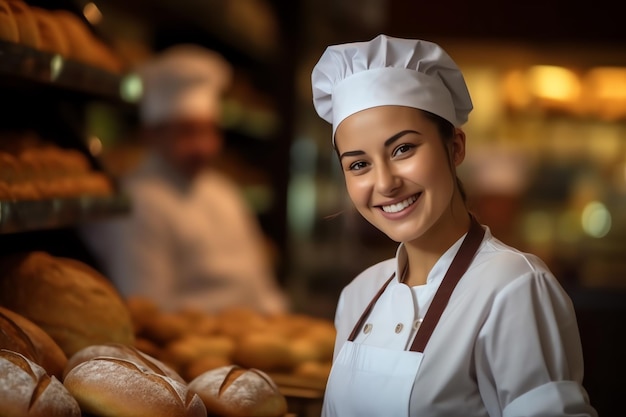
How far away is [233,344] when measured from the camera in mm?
2248

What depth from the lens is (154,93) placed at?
12.9 ft

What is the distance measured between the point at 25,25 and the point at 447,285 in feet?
3.70

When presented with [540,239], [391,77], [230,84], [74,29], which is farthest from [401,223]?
[540,239]

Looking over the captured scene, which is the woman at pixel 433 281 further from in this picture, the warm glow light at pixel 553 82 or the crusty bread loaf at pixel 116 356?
the warm glow light at pixel 553 82

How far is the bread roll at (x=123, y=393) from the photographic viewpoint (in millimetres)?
1450

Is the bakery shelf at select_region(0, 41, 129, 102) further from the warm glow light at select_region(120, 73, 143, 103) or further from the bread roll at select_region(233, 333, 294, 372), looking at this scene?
the bread roll at select_region(233, 333, 294, 372)

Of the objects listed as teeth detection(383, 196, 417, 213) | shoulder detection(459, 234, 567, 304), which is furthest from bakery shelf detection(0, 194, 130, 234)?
shoulder detection(459, 234, 567, 304)

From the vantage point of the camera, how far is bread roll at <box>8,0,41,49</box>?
6.19 feet

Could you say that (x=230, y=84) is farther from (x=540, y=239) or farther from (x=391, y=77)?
(x=391, y=77)

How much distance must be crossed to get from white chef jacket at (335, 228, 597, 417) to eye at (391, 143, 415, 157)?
201 millimetres

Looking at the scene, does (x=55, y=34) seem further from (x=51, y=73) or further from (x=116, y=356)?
(x=116, y=356)

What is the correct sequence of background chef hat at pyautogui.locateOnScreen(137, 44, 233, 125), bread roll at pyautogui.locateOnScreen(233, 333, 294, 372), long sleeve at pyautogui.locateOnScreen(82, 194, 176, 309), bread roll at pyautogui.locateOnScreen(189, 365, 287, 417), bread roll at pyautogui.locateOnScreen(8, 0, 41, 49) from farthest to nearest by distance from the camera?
1. background chef hat at pyautogui.locateOnScreen(137, 44, 233, 125)
2. long sleeve at pyautogui.locateOnScreen(82, 194, 176, 309)
3. bread roll at pyautogui.locateOnScreen(233, 333, 294, 372)
4. bread roll at pyautogui.locateOnScreen(8, 0, 41, 49)
5. bread roll at pyautogui.locateOnScreen(189, 365, 287, 417)

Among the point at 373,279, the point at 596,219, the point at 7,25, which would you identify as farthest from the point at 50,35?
the point at 596,219

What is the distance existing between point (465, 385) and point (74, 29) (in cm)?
150
